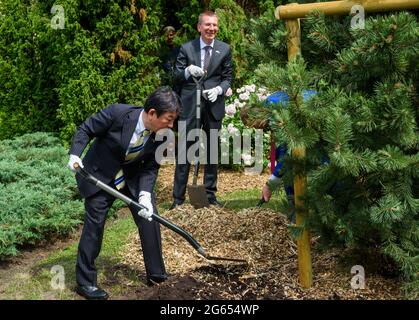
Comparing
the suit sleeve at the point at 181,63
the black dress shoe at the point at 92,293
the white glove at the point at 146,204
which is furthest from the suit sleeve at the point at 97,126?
the suit sleeve at the point at 181,63

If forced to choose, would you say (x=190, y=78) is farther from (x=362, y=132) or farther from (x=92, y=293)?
(x=362, y=132)

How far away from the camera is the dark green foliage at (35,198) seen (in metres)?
6.01

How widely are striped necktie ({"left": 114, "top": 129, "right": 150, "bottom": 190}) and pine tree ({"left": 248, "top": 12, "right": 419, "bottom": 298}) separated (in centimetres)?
102

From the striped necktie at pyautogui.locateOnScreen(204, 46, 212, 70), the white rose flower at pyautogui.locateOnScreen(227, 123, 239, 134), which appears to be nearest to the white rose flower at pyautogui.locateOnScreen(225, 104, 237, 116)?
the white rose flower at pyautogui.locateOnScreen(227, 123, 239, 134)

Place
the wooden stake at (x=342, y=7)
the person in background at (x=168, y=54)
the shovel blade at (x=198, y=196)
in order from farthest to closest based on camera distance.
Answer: the person in background at (x=168, y=54) < the shovel blade at (x=198, y=196) < the wooden stake at (x=342, y=7)

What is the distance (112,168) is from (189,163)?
2477mm

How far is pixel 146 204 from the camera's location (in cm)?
480

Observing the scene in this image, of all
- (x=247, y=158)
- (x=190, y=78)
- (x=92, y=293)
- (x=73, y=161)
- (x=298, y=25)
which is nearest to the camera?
(x=298, y=25)

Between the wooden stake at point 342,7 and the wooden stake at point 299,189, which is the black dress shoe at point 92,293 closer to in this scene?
the wooden stake at point 299,189

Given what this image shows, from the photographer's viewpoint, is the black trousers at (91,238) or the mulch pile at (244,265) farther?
the black trousers at (91,238)

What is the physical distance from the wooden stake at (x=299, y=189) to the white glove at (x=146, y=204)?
3.36ft

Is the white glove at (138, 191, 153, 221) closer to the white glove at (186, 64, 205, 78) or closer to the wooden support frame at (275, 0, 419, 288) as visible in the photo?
the wooden support frame at (275, 0, 419, 288)

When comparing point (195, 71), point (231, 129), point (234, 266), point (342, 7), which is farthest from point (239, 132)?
point (342, 7)

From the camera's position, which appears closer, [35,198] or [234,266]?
[234,266]
